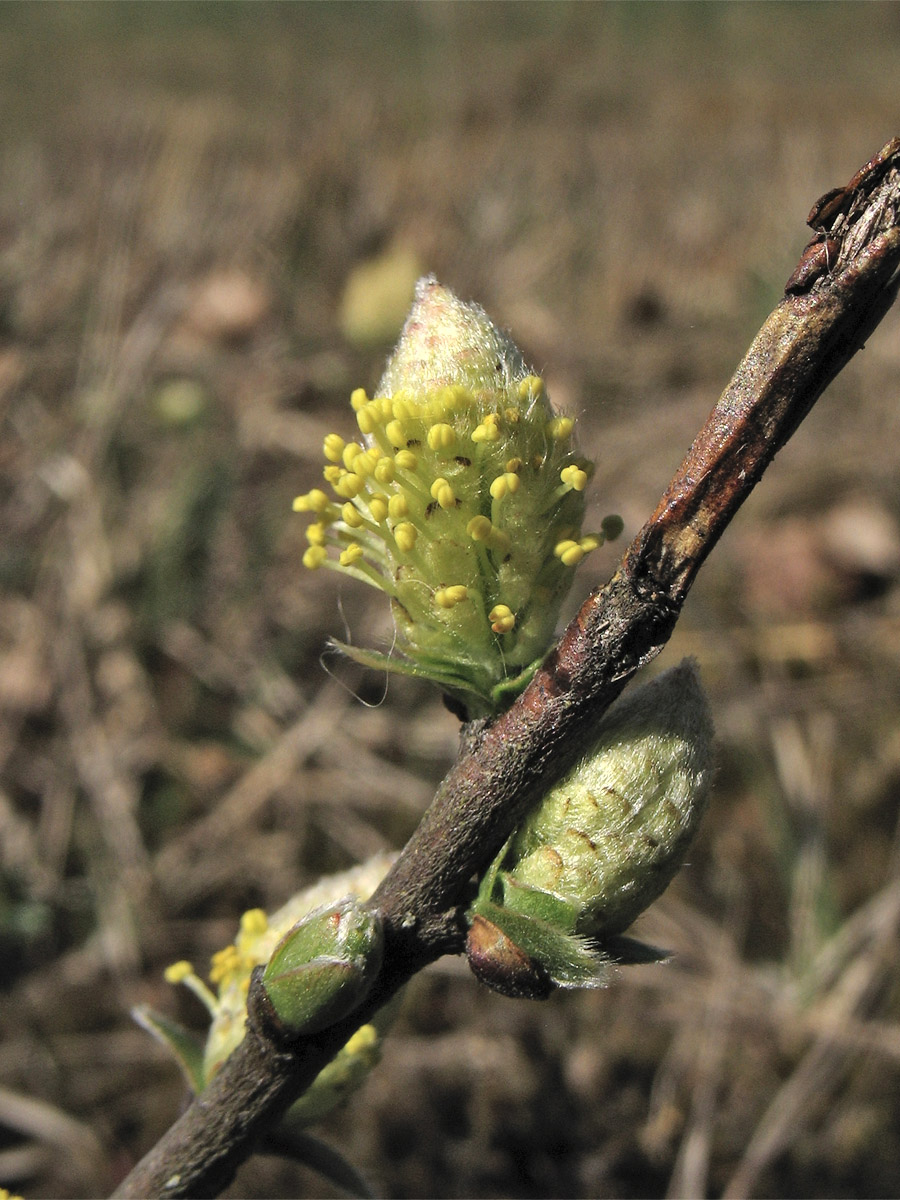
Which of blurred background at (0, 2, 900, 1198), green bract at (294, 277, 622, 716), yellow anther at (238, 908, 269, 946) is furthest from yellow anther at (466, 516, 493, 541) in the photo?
yellow anther at (238, 908, 269, 946)

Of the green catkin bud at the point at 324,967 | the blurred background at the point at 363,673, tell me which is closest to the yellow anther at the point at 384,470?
the blurred background at the point at 363,673

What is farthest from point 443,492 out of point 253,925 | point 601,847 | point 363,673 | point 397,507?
point 363,673

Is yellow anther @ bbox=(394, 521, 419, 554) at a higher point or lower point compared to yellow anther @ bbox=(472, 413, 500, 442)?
lower

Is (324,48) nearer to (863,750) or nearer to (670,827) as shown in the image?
(863,750)

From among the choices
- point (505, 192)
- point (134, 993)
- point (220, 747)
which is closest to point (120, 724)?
point (220, 747)

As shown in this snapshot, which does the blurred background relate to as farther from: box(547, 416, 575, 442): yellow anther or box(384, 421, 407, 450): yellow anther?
box(384, 421, 407, 450): yellow anther
